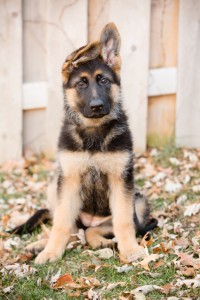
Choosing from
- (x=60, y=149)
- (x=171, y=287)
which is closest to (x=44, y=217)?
(x=60, y=149)

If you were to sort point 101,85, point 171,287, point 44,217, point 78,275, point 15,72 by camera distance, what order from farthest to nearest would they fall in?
point 15,72 → point 44,217 → point 101,85 → point 78,275 → point 171,287

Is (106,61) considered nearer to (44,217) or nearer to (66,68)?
(66,68)

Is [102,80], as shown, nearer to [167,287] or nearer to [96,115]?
[96,115]

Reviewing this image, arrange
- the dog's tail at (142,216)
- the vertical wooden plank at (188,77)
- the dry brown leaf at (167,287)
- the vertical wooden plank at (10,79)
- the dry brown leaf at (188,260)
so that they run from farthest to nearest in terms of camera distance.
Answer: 1. the vertical wooden plank at (188,77)
2. the vertical wooden plank at (10,79)
3. the dog's tail at (142,216)
4. the dry brown leaf at (188,260)
5. the dry brown leaf at (167,287)

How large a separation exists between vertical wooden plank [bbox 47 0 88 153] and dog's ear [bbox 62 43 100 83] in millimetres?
1941

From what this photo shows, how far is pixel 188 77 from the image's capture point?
7.53 m

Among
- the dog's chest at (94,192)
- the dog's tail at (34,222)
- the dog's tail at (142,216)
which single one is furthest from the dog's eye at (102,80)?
the dog's tail at (34,222)

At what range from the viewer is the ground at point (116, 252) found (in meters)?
4.65

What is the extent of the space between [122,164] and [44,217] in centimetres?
123

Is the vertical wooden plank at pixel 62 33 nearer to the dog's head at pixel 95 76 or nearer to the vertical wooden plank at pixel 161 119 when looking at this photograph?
the vertical wooden plank at pixel 161 119

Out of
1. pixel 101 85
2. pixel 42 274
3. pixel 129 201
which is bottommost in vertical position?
pixel 42 274

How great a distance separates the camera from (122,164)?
531 cm

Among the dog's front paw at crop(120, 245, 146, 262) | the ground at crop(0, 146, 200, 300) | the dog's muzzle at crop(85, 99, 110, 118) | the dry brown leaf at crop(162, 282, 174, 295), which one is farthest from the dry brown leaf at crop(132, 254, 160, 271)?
the dog's muzzle at crop(85, 99, 110, 118)

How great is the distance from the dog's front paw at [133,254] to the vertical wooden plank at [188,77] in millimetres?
2637
